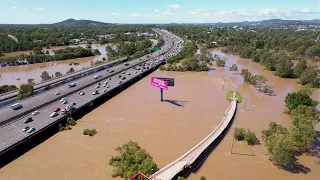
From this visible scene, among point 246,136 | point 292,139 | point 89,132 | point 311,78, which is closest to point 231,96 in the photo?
point 246,136

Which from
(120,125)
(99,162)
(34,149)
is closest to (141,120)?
(120,125)

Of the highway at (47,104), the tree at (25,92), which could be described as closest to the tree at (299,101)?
the highway at (47,104)

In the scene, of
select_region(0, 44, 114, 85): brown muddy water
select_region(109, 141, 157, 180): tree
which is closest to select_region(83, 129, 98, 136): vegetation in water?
select_region(109, 141, 157, 180): tree

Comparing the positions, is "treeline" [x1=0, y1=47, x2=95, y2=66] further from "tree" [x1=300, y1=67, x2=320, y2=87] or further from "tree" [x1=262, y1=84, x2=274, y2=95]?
"tree" [x1=300, y1=67, x2=320, y2=87]

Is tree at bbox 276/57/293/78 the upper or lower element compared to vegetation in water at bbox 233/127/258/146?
upper

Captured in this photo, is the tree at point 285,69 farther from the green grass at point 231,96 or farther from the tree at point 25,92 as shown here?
the tree at point 25,92

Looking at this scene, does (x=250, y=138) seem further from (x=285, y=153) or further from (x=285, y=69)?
(x=285, y=69)
